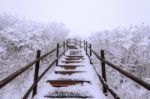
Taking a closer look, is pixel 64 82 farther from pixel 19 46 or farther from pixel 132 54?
pixel 132 54

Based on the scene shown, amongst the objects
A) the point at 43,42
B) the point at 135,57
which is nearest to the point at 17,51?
the point at 43,42

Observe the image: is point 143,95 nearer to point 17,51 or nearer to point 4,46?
point 17,51

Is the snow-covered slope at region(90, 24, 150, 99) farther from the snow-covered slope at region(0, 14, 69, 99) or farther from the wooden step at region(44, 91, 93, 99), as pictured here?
the wooden step at region(44, 91, 93, 99)

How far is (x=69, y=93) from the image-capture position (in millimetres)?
5141

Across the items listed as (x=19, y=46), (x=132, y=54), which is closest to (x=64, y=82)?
(x=19, y=46)

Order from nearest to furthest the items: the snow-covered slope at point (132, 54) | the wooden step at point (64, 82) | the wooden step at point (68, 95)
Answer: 1. the wooden step at point (68, 95)
2. the wooden step at point (64, 82)
3. the snow-covered slope at point (132, 54)

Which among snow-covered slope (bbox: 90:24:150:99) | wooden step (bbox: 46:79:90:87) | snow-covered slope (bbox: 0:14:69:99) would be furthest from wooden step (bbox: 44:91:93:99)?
snow-covered slope (bbox: 90:24:150:99)

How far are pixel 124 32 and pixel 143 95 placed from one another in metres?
10.8

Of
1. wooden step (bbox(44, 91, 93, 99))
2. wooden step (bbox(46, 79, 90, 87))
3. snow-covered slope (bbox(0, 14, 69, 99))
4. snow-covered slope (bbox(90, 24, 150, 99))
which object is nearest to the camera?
wooden step (bbox(44, 91, 93, 99))

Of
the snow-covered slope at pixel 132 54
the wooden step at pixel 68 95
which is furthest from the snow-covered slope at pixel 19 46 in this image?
the snow-covered slope at pixel 132 54

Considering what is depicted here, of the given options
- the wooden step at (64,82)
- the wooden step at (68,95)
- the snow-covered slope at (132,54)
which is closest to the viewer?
the wooden step at (68,95)

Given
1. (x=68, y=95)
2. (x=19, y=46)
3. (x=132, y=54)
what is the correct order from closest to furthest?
(x=68, y=95) < (x=19, y=46) < (x=132, y=54)

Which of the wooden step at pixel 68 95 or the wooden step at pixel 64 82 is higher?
the wooden step at pixel 64 82

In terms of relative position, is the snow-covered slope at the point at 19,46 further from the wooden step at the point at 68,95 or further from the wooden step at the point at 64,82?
the wooden step at the point at 68,95
